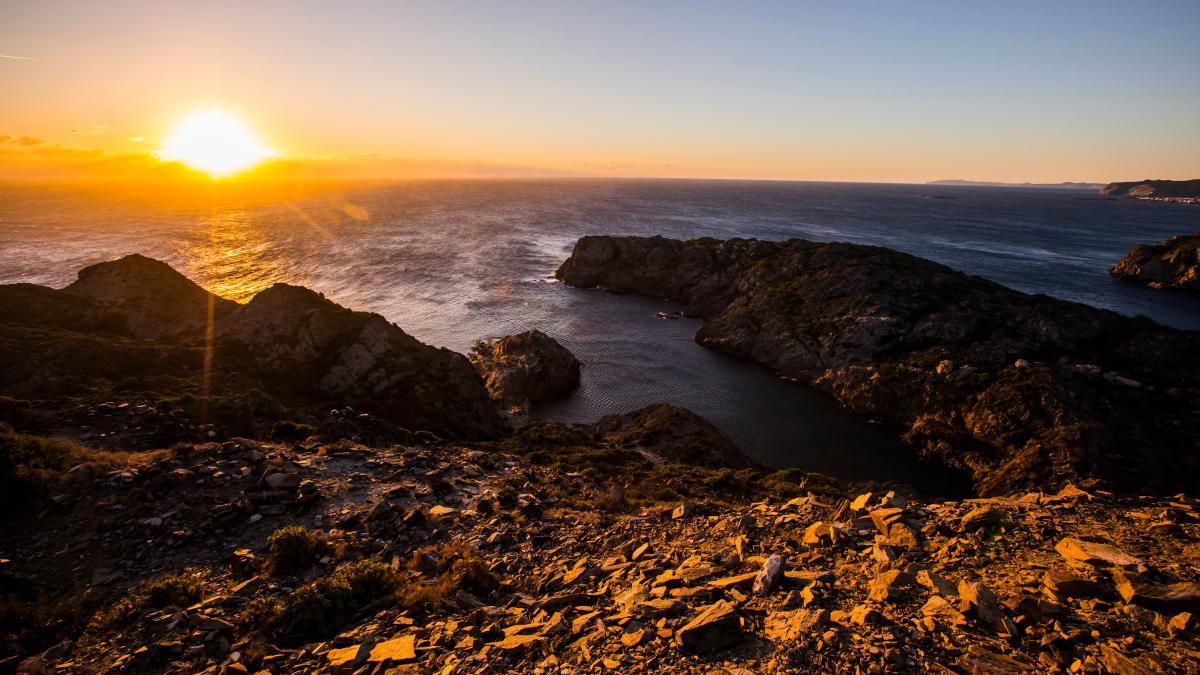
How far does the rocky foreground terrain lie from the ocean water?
77.0 feet

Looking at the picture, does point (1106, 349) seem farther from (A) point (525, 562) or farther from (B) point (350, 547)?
(B) point (350, 547)

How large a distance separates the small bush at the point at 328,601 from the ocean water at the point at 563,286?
113ft

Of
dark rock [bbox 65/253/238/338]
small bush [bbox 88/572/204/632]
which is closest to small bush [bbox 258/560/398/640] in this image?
small bush [bbox 88/572/204/632]

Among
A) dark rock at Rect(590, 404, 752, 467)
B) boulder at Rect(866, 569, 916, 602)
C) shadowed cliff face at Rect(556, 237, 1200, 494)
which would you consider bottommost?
dark rock at Rect(590, 404, 752, 467)

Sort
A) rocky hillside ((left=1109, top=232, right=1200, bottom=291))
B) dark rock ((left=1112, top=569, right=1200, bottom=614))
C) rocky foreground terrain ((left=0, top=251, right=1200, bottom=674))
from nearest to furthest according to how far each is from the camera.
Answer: dark rock ((left=1112, top=569, right=1200, bottom=614)) < rocky foreground terrain ((left=0, top=251, right=1200, bottom=674)) < rocky hillside ((left=1109, top=232, right=1200, bottom=291))

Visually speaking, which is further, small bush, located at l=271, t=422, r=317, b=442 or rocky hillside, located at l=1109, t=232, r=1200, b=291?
rocky hillside, located at l=1109, t=232, r=1200, b=291

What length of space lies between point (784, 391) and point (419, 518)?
4719 cm

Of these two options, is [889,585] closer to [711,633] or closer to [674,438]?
[711,633]

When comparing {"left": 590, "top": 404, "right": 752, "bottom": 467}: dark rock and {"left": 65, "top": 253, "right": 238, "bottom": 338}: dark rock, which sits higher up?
{"left": 65, "top": 253, "right": 238, "bottom": 338}: dark rock

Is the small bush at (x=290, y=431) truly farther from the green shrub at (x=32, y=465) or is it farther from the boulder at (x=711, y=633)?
the boulder at (x=711, y=633)

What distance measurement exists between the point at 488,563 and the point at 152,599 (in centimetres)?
855

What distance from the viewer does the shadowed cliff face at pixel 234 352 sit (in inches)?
1138

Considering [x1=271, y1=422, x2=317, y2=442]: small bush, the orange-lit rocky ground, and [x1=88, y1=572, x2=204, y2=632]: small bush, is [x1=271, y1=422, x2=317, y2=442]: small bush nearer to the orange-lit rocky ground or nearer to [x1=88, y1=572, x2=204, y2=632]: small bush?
the orange-lit rocky ground

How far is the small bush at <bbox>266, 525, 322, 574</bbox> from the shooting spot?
14414 mm
